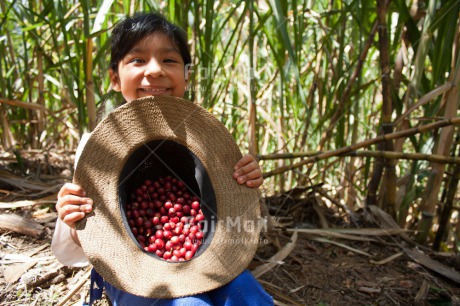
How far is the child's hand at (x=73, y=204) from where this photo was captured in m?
0.84

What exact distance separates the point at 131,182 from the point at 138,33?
341 millimetres

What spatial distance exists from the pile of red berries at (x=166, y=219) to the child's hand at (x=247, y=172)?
0.15 meters

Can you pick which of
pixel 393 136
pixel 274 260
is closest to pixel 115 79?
pixel 274 260

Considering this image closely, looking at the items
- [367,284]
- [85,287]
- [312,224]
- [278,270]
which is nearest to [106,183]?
[85,287]

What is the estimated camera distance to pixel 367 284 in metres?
1.27

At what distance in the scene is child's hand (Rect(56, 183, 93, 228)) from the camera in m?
0.84

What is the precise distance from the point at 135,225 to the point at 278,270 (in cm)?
53

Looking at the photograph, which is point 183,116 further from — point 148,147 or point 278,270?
point 278,270

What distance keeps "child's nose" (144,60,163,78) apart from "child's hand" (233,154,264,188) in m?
0.26

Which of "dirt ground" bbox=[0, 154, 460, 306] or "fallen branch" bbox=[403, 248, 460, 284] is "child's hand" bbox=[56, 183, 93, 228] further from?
"fallen branch" bbox=[403, 248, 460, 284]

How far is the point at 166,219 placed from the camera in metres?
1.00

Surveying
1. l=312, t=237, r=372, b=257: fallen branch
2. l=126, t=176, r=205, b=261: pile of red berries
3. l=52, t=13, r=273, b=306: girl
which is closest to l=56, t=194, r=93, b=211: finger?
l=52, t=13, r=273, b=306: girl

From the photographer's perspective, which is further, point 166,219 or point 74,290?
point 74,290

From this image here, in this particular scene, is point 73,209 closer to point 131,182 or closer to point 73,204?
point 73,204
